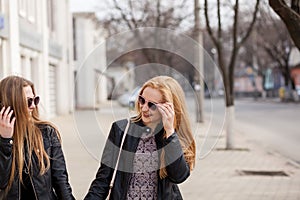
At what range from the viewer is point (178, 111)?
281 centimetres

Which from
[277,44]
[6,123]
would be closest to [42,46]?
[6,123]

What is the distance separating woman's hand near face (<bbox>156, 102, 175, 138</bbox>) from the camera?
2.72m

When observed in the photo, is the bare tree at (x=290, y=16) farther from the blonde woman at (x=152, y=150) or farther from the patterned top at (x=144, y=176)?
the patterned top at (x=144, y=176)

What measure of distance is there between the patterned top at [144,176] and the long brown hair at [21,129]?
1.63ft

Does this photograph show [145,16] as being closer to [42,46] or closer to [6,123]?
[42,46]

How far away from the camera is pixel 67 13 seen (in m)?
32.8

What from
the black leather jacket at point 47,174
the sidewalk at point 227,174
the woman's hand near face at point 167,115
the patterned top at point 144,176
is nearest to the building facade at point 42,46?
the sidewalk at point 227,174

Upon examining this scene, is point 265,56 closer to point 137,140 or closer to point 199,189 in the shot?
point 199,189

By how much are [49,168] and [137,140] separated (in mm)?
534

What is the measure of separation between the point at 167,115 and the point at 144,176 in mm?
414

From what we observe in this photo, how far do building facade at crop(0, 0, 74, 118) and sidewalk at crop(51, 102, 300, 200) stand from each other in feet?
11.4

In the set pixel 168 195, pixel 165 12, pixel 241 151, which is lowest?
pixel 241 151

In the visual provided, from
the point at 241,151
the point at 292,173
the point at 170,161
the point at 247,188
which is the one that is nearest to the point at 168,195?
the point at 170,161

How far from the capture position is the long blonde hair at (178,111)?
279cm
